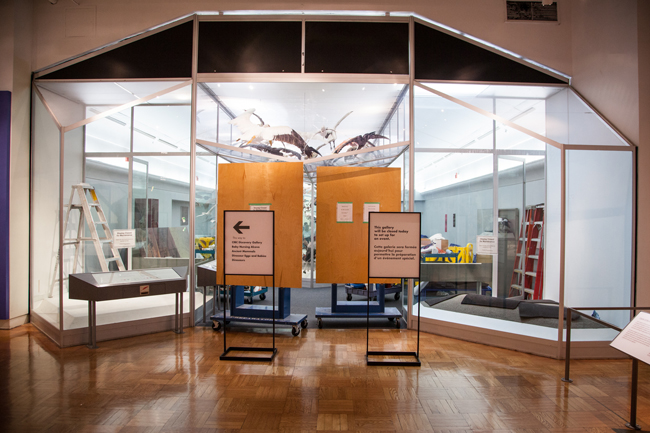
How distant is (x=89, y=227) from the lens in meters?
4.59

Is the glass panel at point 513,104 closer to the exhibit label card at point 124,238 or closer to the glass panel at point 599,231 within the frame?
the glass panel at point 599,231

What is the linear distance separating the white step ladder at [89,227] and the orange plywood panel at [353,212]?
269 centimetres

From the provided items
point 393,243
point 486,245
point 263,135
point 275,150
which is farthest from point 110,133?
point 486,245

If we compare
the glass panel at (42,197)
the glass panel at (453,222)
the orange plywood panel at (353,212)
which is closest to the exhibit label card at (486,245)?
the glass panel at (453,222)

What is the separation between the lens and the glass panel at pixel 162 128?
4926 mm

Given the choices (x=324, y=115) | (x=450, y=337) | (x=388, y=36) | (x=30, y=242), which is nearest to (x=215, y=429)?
(x=450, y=337)

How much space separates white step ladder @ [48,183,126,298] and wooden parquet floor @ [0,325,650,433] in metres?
1.04

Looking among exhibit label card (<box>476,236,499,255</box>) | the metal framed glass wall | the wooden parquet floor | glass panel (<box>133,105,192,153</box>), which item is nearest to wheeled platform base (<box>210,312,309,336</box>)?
the wooden parquet floor

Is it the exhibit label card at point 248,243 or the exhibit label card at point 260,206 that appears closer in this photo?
the exhibit label card at point 248,243

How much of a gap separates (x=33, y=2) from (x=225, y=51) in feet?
9.54

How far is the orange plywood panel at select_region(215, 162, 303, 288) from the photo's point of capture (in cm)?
452

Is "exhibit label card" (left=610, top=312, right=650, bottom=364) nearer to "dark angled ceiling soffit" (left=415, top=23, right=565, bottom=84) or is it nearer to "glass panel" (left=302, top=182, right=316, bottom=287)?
"dark angled ceiling soffit" (left=415, top=23, right=565, bottom=84)

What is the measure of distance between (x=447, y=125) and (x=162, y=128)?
3.89 m

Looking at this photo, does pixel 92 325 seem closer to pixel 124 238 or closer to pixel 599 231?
pixel 124 238
